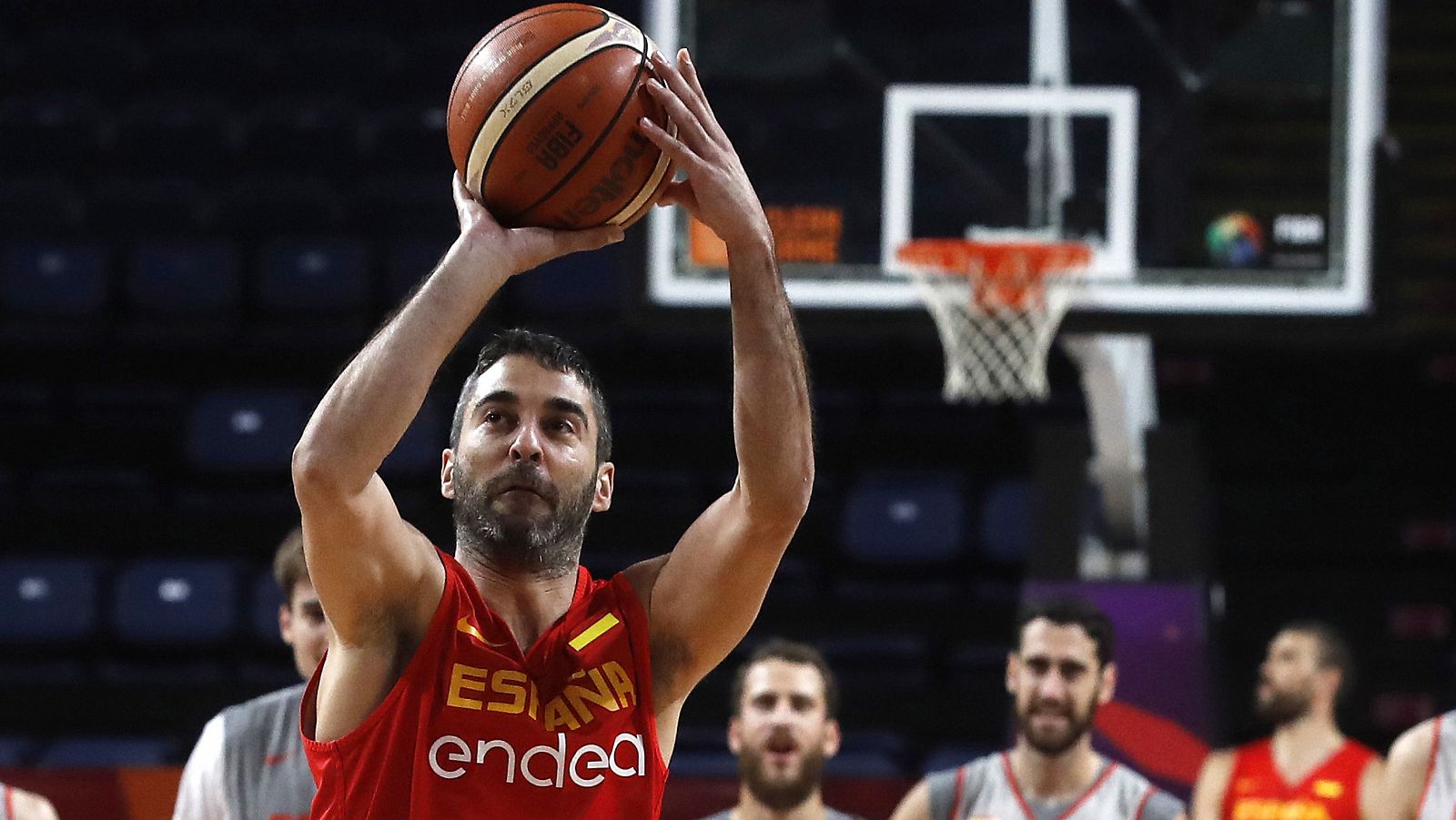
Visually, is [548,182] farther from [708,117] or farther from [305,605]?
[305,605]

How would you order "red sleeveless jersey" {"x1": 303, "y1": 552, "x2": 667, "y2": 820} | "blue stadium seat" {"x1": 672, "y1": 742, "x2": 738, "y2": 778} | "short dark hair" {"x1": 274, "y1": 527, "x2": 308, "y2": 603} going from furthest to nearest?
"blue stadium seat" {"x1": 672, "y1": 742, "x2": 738, "y2": 778}, "short dark hair" {"x1": 274, "y1": 527, "x2": 308, "y2": 603}, "red sleeveless jersey" {"x1": 303, "y1": 552, "x2": 667, "y2": 820}

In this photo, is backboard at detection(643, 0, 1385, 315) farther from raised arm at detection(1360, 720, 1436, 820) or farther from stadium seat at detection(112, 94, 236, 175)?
stadium seat at detection(112, 94, 236, 175)

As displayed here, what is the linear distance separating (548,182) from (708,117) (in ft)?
0.84

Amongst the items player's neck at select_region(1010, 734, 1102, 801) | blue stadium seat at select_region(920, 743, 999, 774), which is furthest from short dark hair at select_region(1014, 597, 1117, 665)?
blue stadium seat at select_region(920, 743, 999, 774)

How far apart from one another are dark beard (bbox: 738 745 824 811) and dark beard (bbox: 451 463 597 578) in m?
2.73

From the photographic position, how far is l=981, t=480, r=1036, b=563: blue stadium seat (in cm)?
780

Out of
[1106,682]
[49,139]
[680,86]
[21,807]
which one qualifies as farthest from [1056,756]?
[49,139]

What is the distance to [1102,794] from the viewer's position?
5.46 meters

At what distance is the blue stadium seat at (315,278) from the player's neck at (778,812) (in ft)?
12.5

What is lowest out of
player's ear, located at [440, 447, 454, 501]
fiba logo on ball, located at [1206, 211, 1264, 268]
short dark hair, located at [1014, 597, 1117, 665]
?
short dark hair, located at [1014, 597, 1117, 665]

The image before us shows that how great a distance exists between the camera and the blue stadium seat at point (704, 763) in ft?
22.5

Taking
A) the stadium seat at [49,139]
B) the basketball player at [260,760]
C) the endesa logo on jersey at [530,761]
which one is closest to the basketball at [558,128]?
the endesa logo on jersey at [530,761]

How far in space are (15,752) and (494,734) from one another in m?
5.45

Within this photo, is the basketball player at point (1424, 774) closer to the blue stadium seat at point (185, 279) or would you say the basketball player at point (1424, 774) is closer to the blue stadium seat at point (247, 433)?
the blue stadium seat at point (247, 433)
